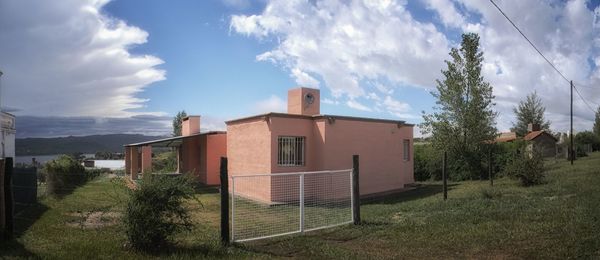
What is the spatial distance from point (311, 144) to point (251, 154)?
2.42 metres

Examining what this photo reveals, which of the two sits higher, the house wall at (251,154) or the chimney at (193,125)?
the chimney at (193,125)

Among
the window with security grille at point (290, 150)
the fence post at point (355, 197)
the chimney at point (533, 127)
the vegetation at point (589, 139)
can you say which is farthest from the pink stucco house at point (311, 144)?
the vegetation at point (589, 139)

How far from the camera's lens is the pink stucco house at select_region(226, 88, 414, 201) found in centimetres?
1659

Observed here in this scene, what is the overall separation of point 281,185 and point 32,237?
8.72 m

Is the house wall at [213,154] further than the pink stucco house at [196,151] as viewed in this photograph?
Yes

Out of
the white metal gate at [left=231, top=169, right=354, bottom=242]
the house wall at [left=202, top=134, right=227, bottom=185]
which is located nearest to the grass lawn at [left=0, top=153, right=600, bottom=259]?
the white metal gate at [left=231, top=169, right=354, bottom=242]

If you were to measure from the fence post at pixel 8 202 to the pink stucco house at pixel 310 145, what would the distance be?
20.0ft

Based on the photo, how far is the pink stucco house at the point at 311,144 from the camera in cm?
1659

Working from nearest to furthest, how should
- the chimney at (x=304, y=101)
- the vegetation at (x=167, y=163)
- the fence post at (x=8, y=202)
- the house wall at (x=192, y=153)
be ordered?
1. the fence post at (x=8, y=202)
2. the vegetation at (x=167, y=163)
3. the chimney at (x=304, y=101)
4. the house wall at (x=192, y=153)

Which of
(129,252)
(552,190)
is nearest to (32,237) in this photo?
(129,252)

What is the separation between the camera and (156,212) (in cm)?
748

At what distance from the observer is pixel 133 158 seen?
78.6 ft

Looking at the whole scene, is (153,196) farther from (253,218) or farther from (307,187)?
(307,187)

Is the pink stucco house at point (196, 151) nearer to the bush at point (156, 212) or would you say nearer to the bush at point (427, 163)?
the bush at point (427, 163)
